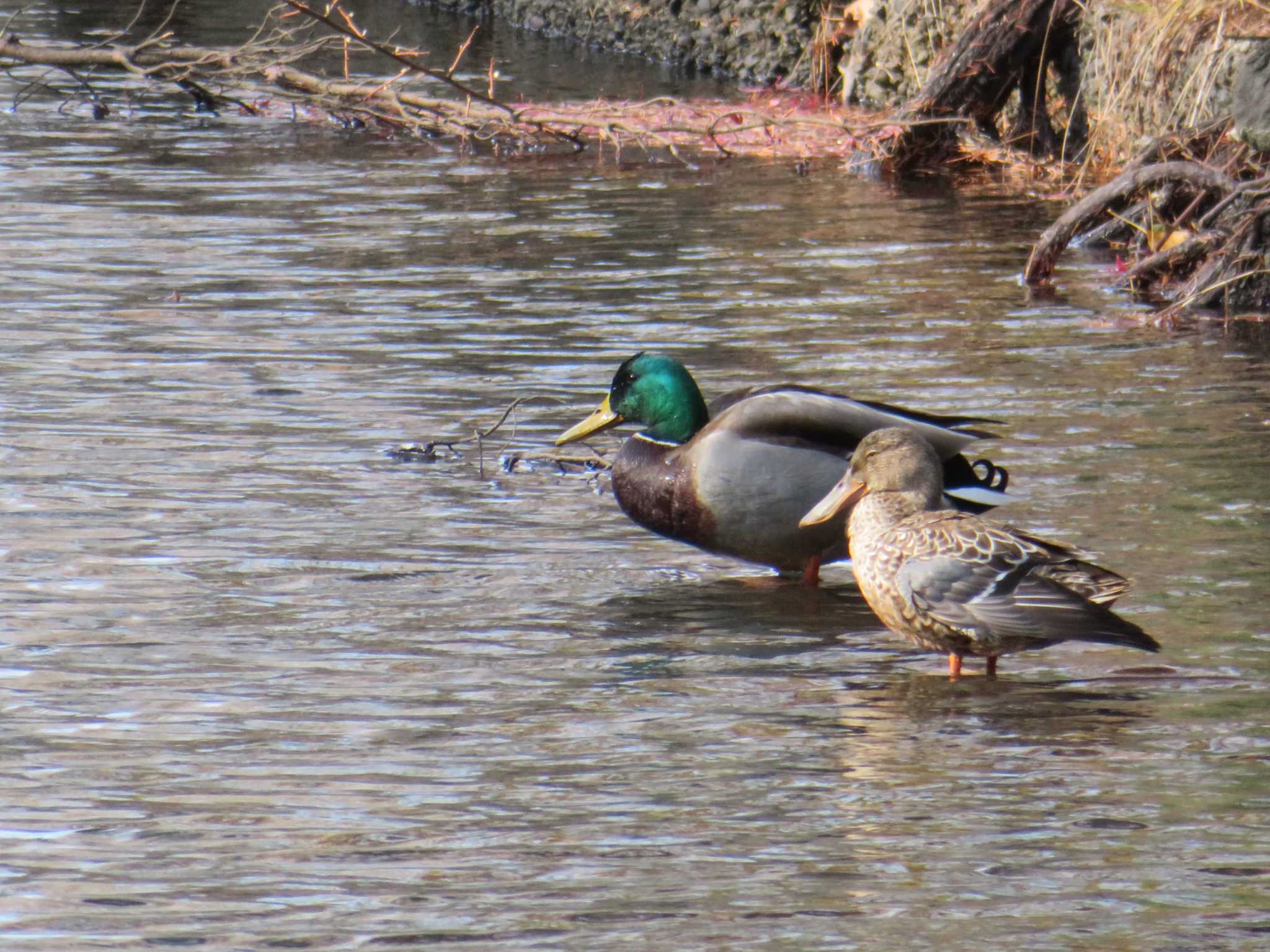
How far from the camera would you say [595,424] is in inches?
255

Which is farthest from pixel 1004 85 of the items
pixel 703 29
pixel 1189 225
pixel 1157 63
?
pixel 703 29

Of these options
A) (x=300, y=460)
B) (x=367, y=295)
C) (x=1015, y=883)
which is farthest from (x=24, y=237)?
(x=1015, y=883)

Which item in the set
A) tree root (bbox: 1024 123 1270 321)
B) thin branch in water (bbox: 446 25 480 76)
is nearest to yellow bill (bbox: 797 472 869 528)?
tree root (bbox: 1024 123 1270 321)

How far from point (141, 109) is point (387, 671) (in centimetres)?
1256

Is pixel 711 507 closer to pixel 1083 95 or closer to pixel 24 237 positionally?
pixel 24 237

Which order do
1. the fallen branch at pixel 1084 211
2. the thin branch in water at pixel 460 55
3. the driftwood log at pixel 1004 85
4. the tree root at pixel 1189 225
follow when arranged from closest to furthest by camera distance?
the tree root at pixel 1189 225 < the fallen branch at pixel 1084 211 < the thin branch in water at pixel 460 55 < the driftwood log at pixel 1004 85

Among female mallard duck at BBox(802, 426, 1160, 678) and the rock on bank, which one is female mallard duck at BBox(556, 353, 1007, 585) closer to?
female mallard duck at BBox(802, 426, 1160, 678)

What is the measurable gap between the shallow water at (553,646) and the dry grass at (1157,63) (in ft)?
3.64

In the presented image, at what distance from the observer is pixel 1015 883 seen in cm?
381

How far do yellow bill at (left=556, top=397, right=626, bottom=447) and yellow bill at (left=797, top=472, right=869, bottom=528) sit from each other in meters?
1.02

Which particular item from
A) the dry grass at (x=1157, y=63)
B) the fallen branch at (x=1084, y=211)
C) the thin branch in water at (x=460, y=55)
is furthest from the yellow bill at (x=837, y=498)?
the thin branch in water at (x=460, y=55)

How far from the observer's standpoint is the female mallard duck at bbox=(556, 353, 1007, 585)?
18.9 feet

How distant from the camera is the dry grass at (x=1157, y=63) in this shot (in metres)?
10.7

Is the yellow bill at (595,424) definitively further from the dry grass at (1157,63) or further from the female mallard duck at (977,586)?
the dry grass at (1157,63)
